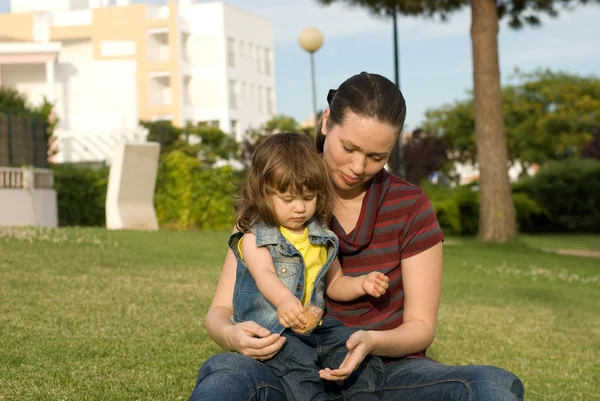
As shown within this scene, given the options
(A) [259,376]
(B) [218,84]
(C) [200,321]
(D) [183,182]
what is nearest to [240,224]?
(A) [259,376]

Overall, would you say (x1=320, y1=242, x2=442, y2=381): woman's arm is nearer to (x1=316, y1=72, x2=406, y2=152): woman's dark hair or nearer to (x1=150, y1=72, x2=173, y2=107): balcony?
(x1=316, y1=72, x2=406, y2=152): woman's dark hair

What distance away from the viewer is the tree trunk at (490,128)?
19391mm

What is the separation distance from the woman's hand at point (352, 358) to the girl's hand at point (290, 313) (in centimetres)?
18

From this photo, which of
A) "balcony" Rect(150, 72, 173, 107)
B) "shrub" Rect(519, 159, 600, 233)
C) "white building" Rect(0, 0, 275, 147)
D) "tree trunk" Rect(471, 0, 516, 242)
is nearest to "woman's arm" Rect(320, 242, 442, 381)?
"tree trunk" Rect(471, 0, 516, 242)

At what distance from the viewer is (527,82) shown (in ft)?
204

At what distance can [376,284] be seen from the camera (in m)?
3.57

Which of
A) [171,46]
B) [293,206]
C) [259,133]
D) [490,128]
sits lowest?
[293,206]

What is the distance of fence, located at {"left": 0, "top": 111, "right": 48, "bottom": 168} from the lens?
58.3ft

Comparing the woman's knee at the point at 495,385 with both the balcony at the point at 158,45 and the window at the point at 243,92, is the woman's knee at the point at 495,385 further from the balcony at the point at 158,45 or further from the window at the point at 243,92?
the window at the point at 243,92

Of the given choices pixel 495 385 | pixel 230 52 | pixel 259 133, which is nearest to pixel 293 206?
pixel 495 385

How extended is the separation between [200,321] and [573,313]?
4742 millimetres

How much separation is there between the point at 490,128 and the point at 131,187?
7172 mm

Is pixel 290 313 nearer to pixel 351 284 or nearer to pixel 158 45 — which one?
pixel 351 284

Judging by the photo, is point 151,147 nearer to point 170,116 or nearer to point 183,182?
point 183,182
